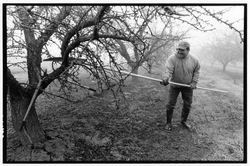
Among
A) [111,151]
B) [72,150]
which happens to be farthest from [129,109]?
[72,150]

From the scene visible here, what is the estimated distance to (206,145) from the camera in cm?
370

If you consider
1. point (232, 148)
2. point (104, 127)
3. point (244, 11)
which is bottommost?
point (232, 148)

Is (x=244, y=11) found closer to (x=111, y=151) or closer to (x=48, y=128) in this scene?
(x=111, y=151)

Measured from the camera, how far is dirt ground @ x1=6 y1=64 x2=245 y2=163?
304 cm

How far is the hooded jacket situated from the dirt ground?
1.29 metres

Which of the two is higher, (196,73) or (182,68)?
(182,68)

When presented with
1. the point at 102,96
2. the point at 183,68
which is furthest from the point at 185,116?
the point at 102,96

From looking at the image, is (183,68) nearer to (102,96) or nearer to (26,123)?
(102,96)

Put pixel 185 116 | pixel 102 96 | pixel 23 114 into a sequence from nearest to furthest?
pixel 23 114, pixel 102 96, pixel 185 116

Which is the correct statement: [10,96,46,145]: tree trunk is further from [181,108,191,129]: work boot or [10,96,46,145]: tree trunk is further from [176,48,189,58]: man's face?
[181,108,191,129]: work boot

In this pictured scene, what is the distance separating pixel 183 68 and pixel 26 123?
3.22 m

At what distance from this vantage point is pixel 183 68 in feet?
12.0

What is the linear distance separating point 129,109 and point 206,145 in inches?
99.7

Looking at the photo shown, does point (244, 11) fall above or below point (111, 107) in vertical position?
above
